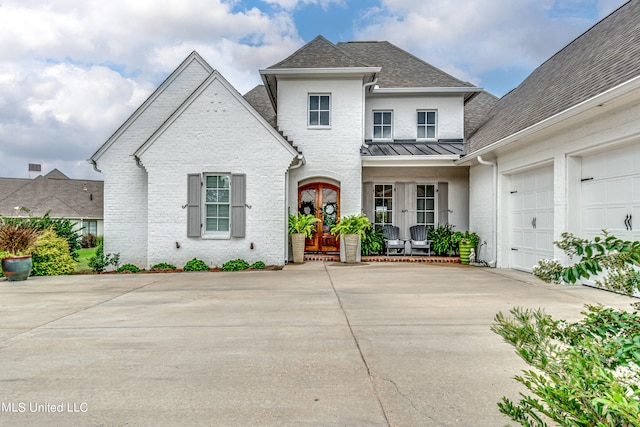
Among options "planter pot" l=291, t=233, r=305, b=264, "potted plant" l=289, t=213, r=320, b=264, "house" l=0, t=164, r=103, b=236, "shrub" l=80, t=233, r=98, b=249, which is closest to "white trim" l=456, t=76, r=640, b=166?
"potted plant" l=289, t=213, r=320, b=264

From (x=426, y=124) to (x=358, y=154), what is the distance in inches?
139

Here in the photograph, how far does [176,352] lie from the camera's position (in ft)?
13.3

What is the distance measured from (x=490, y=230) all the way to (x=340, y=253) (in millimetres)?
4628

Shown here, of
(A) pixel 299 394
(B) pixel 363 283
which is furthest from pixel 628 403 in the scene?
(B) pixel 363 283

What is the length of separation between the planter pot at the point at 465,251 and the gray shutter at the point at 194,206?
8121 millimetres

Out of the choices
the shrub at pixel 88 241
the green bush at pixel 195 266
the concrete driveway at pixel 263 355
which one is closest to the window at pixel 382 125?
the green bush at pixel 195 266

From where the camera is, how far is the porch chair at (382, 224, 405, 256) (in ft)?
44.2

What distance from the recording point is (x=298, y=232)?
12023mm

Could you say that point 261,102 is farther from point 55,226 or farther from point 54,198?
point 54,198

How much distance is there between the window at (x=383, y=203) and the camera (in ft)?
46.5

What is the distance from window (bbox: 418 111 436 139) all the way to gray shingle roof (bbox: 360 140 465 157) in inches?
15.9

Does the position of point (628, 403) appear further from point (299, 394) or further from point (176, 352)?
point (176, 352)

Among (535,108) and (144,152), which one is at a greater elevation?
(535,108)

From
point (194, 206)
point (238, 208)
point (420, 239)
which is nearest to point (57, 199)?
point (194, 206)
